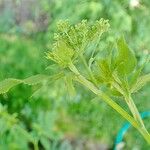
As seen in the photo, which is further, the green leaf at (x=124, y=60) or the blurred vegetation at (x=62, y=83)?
the blurred vegetation at (x=62, y=83)

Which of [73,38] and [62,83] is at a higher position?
[62,83]

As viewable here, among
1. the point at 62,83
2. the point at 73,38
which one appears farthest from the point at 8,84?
the point at 62,83

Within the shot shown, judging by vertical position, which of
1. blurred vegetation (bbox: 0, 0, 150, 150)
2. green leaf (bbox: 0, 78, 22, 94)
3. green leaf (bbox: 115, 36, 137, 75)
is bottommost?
green leaf (bbox: 115, 36, 137, 75)

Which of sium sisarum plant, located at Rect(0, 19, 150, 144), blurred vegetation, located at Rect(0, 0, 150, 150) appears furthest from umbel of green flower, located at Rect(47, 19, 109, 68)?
blurred vegetation, located at Rect(0, 0, 150, 150)

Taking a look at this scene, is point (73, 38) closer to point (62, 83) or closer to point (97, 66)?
point (97, 66)

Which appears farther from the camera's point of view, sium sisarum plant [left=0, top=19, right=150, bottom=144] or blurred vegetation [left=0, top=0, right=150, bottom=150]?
blurred vegetation [left=0, top=0, right=150, bottom=150]

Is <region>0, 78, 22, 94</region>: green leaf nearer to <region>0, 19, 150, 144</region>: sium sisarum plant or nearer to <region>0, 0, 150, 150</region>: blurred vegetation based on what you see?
<region>0, 19, 150, 144</region>: sium sisarum plant

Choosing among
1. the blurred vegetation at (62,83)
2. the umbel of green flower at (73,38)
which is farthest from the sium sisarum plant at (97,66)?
the blurred vegetation at (62,83)

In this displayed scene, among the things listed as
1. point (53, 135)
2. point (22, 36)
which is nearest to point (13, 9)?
point (22, 36)

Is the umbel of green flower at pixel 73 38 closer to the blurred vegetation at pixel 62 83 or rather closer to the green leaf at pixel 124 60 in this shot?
the green leaf at pixel 124 60
